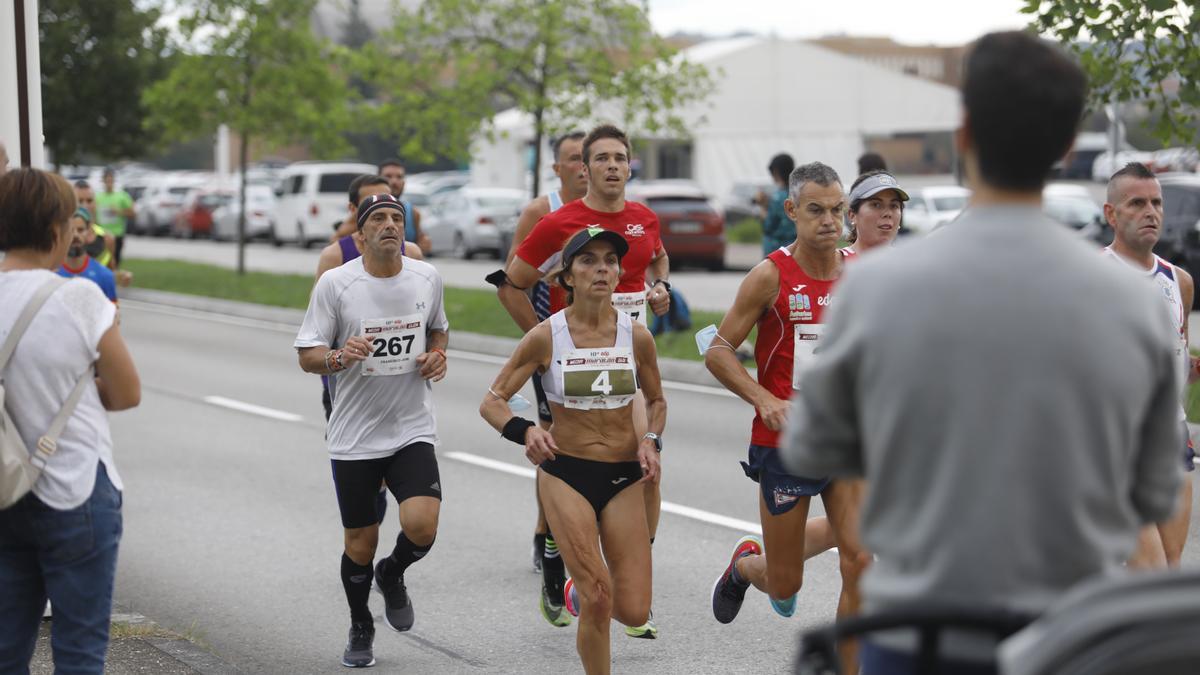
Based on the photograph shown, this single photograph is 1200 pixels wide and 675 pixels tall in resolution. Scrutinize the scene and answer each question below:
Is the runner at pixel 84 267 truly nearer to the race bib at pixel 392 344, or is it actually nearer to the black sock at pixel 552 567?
the race bib at pixel 392 344

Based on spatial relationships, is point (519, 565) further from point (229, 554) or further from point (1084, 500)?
point (1084, 500)

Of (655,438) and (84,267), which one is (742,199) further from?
(655,438)

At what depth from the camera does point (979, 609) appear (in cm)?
277

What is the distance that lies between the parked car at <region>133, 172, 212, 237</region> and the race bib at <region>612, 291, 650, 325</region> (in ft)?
145

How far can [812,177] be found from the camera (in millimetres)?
6281

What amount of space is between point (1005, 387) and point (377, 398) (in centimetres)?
434

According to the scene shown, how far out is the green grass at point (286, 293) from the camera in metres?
18.1

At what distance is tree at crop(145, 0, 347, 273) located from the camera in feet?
89.6

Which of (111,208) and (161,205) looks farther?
(161,205)

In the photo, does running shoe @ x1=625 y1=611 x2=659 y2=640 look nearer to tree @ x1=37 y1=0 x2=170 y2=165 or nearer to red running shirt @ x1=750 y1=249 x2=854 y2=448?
red running shirt @ x1=750 y1=249 x2=854 y2=448

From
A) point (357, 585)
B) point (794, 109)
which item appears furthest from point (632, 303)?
point (794, 109)

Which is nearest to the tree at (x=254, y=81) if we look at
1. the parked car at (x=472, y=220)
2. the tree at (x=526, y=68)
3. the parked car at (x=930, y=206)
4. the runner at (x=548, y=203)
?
the tree at (x=526, y=68)

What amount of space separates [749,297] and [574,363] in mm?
703

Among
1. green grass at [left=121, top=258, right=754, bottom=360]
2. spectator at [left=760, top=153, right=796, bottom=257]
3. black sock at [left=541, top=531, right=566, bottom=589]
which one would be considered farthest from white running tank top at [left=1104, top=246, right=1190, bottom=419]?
green grass at [left=121, top=258, right=754, bottom=360]
